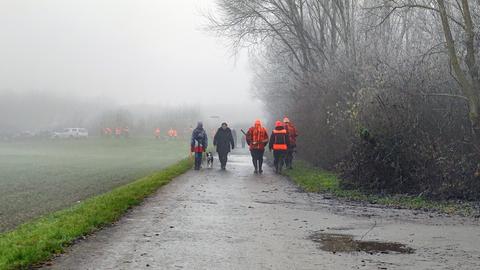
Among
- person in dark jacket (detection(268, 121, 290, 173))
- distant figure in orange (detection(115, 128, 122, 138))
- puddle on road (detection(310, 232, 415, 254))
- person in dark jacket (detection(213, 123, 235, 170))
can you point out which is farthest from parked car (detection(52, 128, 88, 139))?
puddle on road (detection(310, 232, 415, 254))

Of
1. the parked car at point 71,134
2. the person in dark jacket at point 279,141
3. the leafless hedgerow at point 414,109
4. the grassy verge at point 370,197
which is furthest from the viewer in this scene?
the parked car at point 71,134

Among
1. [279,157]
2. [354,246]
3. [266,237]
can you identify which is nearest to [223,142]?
[279,157]

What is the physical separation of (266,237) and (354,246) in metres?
1.38

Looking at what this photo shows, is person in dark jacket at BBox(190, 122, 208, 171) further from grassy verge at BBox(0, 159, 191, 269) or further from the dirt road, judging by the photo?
grassy verge at BBox(0, 159, 191, 269)

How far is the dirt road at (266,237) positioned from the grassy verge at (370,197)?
2.60 feet

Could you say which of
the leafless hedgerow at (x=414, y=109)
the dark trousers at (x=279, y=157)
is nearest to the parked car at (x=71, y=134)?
the dark trousers at (x=279, y=157)

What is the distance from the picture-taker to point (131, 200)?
42.3 ft

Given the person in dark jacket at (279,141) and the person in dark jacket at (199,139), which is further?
the person in dark jacket at (199,139)

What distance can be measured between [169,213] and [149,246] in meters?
3.21

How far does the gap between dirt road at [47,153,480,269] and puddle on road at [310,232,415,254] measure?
1.1 inches

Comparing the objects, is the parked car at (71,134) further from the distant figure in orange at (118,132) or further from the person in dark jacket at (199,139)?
the person in dark jacket at (199,139)

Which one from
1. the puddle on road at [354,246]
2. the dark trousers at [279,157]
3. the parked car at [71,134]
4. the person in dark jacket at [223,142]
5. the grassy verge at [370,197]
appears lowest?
the puddle on road at [354,246]

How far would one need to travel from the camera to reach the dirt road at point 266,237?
7.17m

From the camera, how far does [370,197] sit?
48.2 ft
